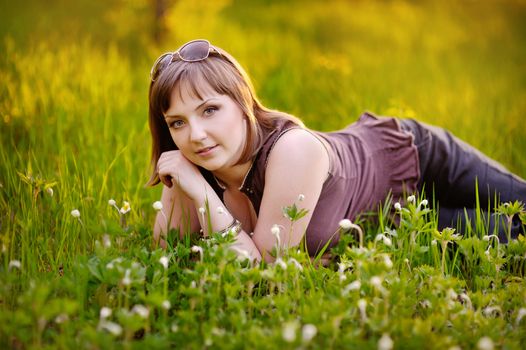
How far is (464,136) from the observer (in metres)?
5.15

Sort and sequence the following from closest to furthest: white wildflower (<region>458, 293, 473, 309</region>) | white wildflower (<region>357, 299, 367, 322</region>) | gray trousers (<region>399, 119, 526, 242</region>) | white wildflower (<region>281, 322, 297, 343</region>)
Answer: white wildflower (<region>281, 322, 297, 343</region>) < white wildflower (<region>357, 299, 367, 322</region>) < white wildflower (<region>458, 293, 473, 309</region>) < gray trousers (<region>399, 119, 526, 242</region>)

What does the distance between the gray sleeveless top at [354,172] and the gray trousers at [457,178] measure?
132 mm

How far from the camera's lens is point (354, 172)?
357 centimetres

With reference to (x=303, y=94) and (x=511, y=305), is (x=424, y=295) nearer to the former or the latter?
(x=511, y=305)

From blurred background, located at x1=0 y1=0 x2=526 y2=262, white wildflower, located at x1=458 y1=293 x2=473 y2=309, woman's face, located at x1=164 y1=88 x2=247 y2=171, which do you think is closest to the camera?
white wildflower, located at x1=458 y1=293 x2=473 y2=309

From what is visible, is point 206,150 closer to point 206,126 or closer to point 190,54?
point 206,126

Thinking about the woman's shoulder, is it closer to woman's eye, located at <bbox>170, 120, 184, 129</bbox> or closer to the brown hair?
the brown hair

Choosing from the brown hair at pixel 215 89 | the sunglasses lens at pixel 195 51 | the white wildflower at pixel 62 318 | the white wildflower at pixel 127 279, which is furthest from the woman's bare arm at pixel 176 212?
the white wildflower at pixel 62 318

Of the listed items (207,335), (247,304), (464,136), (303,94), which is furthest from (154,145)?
(303,94)

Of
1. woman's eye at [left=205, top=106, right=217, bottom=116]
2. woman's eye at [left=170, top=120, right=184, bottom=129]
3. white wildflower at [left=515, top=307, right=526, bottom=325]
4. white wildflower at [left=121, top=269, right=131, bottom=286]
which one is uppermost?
woman's eye at [left=205, top=106, right=217, bottom=116]

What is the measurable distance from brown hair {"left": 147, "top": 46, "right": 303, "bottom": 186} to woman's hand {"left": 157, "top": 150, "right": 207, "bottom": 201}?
18 centimetres

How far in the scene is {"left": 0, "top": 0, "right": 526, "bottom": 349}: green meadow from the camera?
2236mm

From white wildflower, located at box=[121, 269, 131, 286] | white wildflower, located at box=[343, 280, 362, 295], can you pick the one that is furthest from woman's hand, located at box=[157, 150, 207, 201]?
white wildflower, located at box=[343, 280, 362, 295]

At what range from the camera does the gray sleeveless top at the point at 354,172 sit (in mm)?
3252
